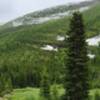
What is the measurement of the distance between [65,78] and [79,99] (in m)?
3.05

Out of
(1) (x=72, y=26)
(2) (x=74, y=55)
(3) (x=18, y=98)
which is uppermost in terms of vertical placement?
(1) (x=72, y=26)

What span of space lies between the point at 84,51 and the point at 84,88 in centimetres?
450

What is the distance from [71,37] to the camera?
51.2 meters

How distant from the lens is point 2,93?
157 metres

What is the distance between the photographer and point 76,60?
166 feet

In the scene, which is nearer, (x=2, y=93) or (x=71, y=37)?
(x=71, y=37)

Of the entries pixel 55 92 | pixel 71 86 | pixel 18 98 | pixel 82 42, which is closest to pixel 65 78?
pixel 71 86

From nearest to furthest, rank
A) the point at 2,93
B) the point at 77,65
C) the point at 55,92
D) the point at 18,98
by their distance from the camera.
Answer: the point at 77,65, the point at 55,92, the point at 18,98, the point at 2,93

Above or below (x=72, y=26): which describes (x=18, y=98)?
below

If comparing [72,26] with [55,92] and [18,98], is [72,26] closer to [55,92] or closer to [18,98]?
[55,92]

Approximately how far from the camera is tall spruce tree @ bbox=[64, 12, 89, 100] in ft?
167

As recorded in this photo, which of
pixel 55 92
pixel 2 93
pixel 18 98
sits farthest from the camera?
pixel 2 93

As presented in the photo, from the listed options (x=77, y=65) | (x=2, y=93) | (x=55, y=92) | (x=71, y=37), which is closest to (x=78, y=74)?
(x=77, y=65)

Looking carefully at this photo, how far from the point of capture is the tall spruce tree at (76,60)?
167 ft
